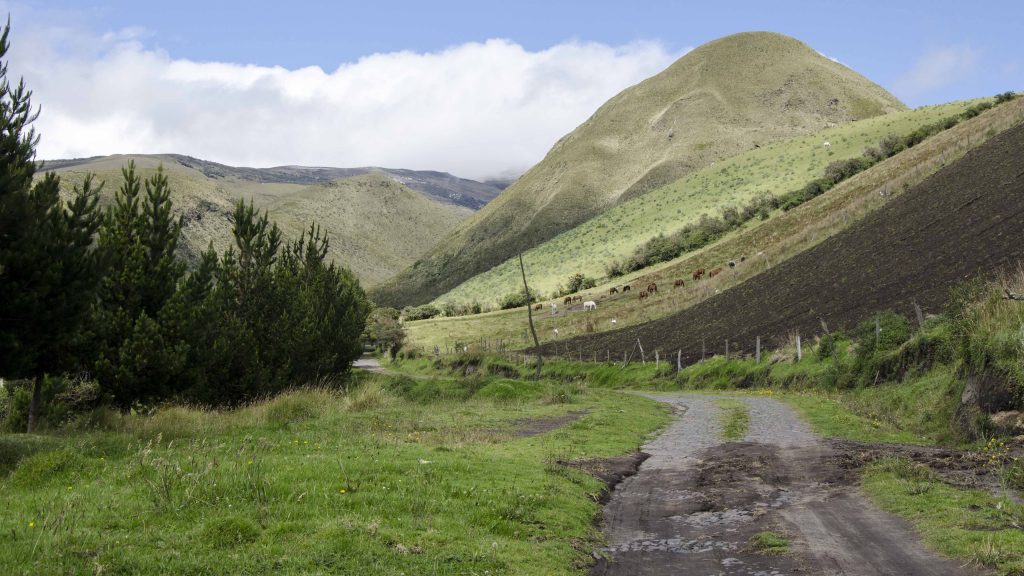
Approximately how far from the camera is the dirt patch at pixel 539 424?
23812 millimetres

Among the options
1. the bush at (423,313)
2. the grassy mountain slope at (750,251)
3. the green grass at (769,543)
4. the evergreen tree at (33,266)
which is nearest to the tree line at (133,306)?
the evergreen tree at (33,266)

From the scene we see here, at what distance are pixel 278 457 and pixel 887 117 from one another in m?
149

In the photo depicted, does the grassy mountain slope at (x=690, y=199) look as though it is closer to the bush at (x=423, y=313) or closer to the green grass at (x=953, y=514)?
the bush at (x=423, y=313)

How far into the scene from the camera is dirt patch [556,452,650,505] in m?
16.1

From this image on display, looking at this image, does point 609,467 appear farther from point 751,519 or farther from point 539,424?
point 539,424

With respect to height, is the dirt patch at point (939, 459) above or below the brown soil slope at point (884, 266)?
below

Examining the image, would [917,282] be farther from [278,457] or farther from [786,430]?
[278,457]

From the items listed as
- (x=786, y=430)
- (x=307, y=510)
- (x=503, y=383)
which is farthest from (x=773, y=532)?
A: (x=503, y=383)

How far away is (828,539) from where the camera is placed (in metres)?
11.1

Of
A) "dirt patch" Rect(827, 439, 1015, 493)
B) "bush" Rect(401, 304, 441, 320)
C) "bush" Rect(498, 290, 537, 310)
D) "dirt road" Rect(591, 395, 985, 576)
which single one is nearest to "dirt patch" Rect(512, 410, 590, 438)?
"dirt road" Rect(591, 395, 985, 576)

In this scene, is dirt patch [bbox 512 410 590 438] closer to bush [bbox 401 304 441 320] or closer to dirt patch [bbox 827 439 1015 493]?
dirt patch [bbox 827 439 1015 493]

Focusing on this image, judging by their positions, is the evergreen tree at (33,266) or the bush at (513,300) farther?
the bush at (513,300)

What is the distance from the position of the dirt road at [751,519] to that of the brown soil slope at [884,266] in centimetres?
2082

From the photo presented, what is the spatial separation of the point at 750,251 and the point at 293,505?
8115 centimetres
